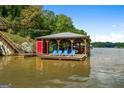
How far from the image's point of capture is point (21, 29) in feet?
142

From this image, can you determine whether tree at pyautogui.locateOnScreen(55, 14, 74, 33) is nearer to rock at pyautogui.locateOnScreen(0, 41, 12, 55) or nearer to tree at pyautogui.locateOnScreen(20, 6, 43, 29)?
tree at pyautogui.locateOnScreen(20, 6, 43, 29)

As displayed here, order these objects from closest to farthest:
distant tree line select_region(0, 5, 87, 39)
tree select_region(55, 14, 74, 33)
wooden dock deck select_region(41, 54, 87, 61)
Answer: wooden dock deck select_region(41, 54, 87, 61) → distant tree line select_region(0, 5, 87, 39) → tree select_region(55, 14, 74, 33)

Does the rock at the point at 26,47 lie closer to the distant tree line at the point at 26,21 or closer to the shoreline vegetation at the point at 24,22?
the shoreline vegetation at the point at 24,22

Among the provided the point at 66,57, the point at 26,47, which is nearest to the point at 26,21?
the point at 26,47

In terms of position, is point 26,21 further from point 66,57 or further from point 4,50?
point 66,57

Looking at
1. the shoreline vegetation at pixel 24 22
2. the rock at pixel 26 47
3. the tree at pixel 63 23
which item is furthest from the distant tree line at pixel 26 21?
the rock at pixel 26 47

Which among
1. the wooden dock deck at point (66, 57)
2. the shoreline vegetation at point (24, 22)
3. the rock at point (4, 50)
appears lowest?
the wooden dock deck at point (66, 57)

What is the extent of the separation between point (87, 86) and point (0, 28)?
29726 mm

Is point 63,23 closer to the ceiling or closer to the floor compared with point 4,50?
closer to the ceiling

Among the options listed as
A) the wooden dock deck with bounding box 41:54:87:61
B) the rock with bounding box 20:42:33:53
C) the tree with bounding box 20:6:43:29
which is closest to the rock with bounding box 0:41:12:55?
the rock with bounding box 20:42:33:53

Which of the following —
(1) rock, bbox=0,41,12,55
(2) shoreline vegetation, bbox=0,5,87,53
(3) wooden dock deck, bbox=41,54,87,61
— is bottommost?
(3) wooden dock deck, bbox=41,54,87,61

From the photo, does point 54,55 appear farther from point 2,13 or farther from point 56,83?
point 2,13

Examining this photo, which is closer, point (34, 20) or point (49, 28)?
point (34, 20)
